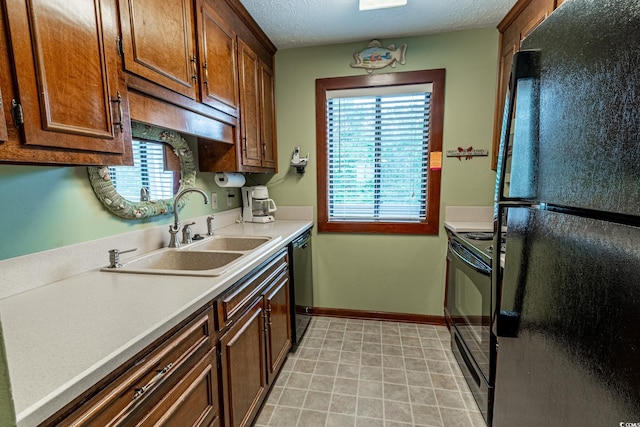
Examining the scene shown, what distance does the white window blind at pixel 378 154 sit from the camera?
2494 mm

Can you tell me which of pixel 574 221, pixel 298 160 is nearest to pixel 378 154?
pixel 298 160

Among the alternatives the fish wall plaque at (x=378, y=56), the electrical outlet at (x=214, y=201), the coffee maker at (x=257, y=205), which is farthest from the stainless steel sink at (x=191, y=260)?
the fish wall plaque at (x=378, y=56)

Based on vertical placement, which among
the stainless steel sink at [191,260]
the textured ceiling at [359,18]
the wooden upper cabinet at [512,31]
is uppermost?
the textured ceiling at [359,18]

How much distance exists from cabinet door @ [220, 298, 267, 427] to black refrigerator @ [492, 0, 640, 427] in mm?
1004

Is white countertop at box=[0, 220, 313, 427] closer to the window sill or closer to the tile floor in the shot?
the tile floor

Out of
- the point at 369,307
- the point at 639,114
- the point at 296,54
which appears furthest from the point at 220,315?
the point at 296,54

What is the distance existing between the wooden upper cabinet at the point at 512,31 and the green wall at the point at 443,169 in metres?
0.07

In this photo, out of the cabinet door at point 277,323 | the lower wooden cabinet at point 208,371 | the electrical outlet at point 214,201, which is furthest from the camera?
the electrical outlet at point 214,201

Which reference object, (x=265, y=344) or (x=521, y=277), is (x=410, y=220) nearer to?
(x=265, y=344)

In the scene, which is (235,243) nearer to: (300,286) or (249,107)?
(300,286)

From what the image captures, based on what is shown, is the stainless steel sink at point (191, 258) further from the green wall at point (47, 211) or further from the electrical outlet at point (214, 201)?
the electrical outlet at point (214, 201)

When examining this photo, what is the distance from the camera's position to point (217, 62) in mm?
1671

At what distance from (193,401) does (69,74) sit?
1.11 m

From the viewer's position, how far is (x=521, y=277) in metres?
0.77
